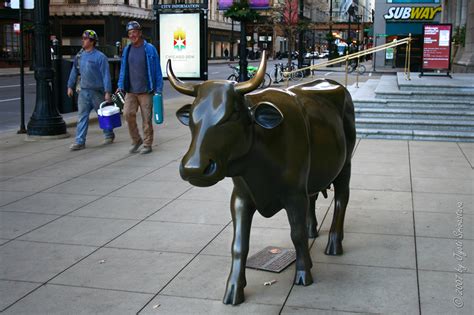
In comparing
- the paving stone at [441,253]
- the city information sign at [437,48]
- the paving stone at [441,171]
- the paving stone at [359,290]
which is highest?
the city information sign at [437,48]

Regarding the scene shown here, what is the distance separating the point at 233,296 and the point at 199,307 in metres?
0.24

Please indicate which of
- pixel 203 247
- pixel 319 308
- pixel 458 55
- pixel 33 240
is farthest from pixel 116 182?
pixel 458 55

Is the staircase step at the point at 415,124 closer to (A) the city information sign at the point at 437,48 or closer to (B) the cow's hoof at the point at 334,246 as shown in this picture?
(A) the city information sign at the point at 437,48

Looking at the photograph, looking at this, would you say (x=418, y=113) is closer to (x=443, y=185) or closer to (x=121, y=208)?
(x=443, y=185)

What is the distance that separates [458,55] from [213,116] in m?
24.6

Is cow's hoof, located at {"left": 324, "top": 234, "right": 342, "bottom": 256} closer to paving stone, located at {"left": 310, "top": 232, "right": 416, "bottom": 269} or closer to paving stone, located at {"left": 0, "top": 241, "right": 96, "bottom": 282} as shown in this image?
paving stone, located at {"left": 310, "top": 232, "right": 416, "bottom": 269}

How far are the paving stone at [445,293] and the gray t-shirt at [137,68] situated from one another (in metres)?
6.29

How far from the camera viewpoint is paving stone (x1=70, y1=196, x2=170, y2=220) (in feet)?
21.0

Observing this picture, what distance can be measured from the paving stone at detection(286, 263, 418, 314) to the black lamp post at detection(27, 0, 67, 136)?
8.25 metres

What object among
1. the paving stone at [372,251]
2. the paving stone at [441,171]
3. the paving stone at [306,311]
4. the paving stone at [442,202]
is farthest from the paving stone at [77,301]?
the paving stone at [441,171]

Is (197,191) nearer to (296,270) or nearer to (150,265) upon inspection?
(150,265)

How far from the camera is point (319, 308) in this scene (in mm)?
4039

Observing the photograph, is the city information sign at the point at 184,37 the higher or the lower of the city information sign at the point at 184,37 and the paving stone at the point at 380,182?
the higher

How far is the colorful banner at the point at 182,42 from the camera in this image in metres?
17.9
